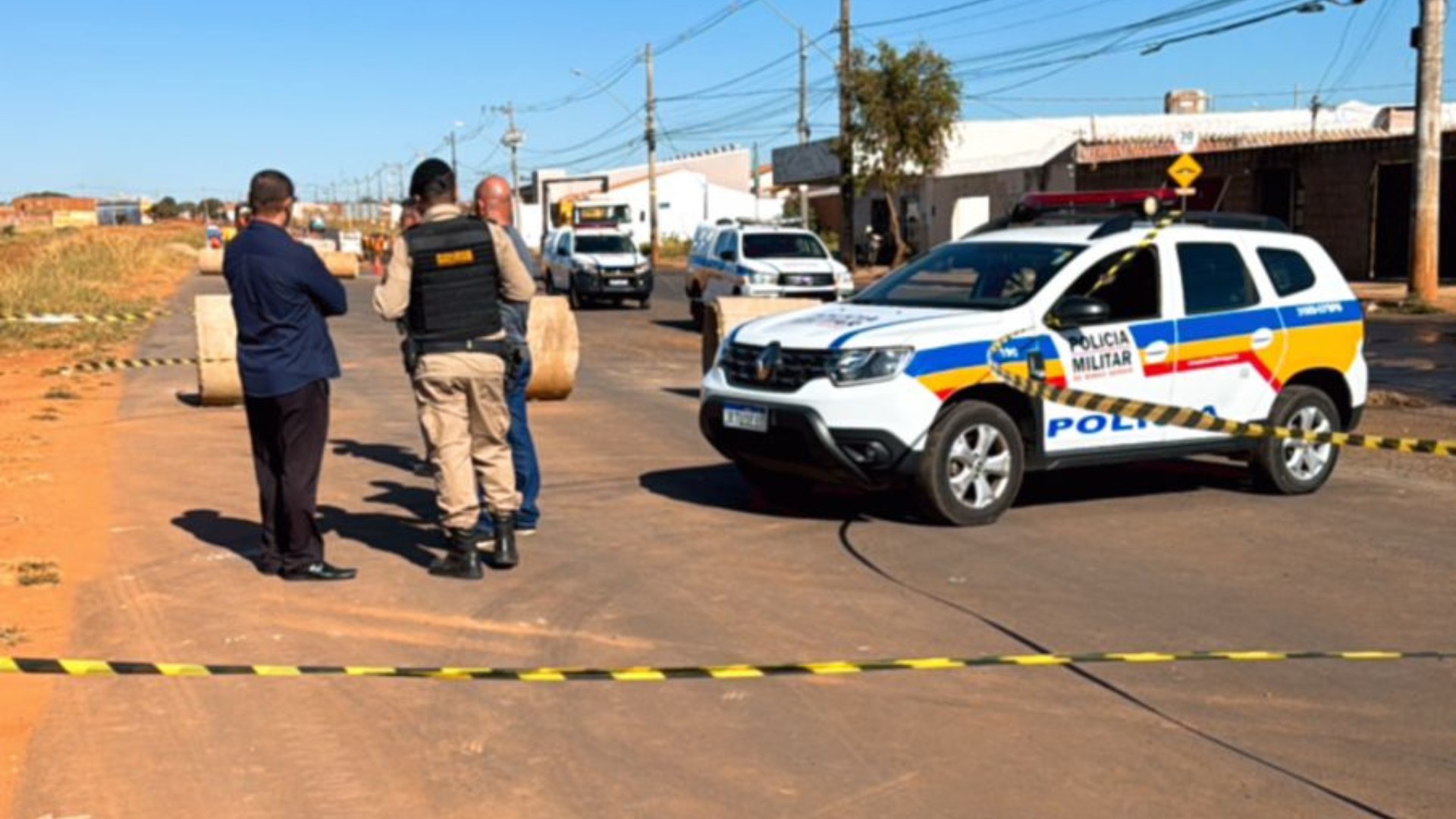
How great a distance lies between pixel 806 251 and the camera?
86.2ft

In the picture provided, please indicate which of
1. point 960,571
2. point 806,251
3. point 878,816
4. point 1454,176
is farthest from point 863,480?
point 1454,176

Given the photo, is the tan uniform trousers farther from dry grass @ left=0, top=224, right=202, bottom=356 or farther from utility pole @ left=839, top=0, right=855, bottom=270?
utility pole @ left=839, top=0, right=855, bottom=270

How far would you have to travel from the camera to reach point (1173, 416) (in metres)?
9.56

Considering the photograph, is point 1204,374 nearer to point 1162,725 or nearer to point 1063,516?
point 1063,516

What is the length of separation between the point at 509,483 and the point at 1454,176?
31.5 m

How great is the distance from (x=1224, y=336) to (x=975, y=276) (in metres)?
1.58

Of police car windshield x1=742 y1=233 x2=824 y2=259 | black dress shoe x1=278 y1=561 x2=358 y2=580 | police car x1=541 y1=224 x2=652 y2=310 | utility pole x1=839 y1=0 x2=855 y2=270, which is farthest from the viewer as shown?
utility pole x1=839 y1=0 x2=855 y2=270

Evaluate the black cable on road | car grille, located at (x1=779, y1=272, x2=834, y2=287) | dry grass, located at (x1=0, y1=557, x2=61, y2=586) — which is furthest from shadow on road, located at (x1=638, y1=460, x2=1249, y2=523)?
car grille, located at (x1=779, y1=272, x2=834, y2=287)

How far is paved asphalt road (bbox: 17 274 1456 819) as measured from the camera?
16.0 feet

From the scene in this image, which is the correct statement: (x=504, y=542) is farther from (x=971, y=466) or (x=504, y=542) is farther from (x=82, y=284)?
(x=82, y=284)

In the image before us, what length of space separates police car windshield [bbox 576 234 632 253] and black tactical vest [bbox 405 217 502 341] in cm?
2809

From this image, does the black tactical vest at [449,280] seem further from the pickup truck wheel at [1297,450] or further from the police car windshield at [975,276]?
the pickup truck wheel at [1297,450]

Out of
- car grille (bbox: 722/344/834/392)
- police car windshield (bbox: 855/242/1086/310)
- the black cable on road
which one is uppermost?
police car windshield (bbox: 855/242/1086/310)

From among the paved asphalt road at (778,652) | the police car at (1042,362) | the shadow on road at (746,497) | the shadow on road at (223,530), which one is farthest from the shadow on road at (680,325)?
the shadow on road at (223,530)
